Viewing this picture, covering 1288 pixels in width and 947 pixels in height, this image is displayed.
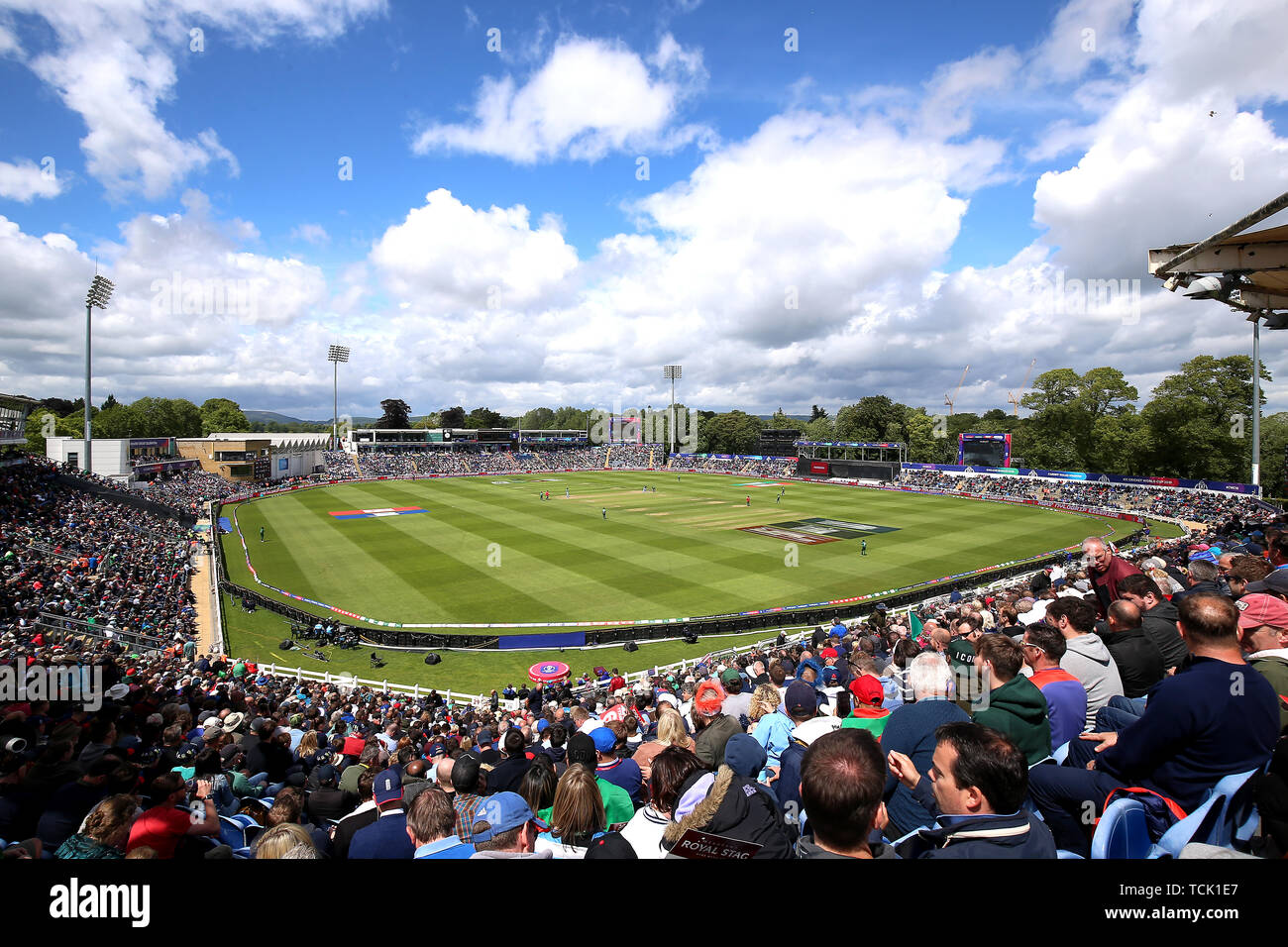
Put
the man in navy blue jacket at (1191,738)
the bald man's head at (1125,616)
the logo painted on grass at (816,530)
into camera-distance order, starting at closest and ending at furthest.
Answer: the man in navy blue jacket at (1191,738)
the bald man's head at (1125,616)
the logo painted on grass at (816,530)

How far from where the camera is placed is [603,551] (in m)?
37.7

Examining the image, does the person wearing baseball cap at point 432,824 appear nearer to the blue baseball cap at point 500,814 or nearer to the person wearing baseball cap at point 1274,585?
the blue baseball cap at point 500,814

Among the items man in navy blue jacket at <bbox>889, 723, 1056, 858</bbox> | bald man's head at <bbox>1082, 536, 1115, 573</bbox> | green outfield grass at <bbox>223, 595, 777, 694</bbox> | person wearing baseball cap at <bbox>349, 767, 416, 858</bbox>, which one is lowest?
green outfield grass at <bbox>223, 595, 777, 694</bbox>

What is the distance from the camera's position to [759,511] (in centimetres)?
5397

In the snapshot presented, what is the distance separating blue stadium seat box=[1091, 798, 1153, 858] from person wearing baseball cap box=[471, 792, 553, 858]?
10.1ft

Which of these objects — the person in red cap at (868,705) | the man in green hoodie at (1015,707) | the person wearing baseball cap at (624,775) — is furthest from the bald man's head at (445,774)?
the man in green hoodie at (1015,707)

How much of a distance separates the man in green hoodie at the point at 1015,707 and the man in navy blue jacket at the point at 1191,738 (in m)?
0.48

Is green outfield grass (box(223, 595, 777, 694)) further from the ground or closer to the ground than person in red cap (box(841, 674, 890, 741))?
closer to the ground

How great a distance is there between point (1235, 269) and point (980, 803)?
8.46m

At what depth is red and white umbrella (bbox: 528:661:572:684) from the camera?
64.5ft

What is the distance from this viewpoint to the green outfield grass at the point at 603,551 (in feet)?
92.2

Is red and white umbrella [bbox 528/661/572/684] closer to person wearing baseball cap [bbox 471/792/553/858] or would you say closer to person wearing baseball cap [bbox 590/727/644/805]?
person wearing baseball cap [bbox 590/727/644/805]

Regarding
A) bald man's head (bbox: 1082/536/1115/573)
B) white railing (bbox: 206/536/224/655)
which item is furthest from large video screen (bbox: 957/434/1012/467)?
white railing (bbox: 206/536/224/655)

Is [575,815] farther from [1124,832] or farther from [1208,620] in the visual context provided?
[1208,620]
